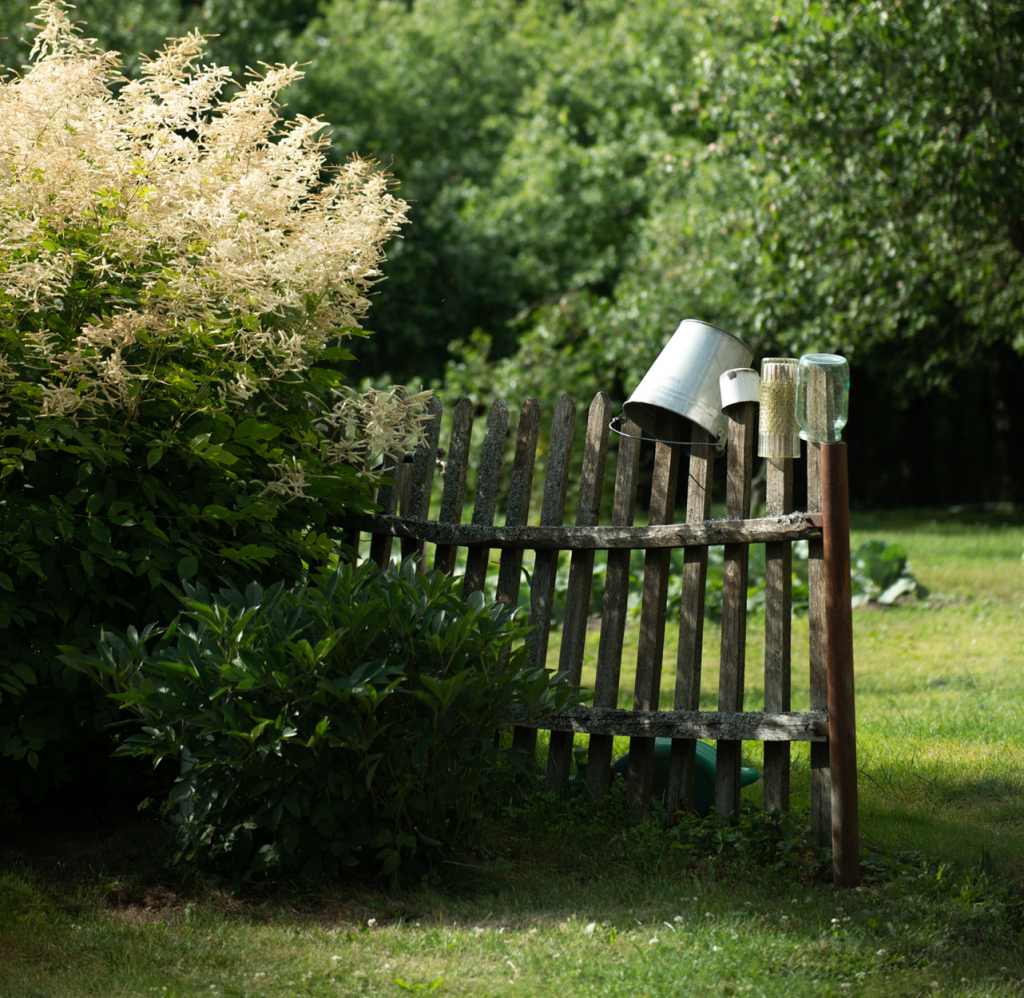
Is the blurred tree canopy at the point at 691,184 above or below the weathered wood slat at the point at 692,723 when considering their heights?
above

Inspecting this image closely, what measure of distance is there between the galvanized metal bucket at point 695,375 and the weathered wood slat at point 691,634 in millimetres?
90

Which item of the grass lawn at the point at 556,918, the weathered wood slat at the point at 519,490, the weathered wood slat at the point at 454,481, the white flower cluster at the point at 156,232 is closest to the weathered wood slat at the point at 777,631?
the grass lawn at the point at 556,918

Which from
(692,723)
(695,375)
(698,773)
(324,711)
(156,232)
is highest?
(156,232)

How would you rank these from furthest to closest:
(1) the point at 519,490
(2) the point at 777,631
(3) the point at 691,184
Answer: (3) the point at 691,184 < (1) the point at 519,490 < (2) the point at 777,631

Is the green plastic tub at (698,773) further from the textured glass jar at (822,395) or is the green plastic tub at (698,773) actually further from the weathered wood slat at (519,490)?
the textured glass jar at (822,395)

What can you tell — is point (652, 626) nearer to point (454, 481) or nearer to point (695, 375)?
A: point (695, 375)

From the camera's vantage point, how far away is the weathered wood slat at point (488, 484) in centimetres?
421

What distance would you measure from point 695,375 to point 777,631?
949 mm

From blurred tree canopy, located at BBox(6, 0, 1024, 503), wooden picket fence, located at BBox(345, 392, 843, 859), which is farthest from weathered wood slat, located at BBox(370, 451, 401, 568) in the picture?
blurred tree canopy, located at BBox(6, 0, 1024, 503)

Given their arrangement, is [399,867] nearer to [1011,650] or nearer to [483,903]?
[483,903]

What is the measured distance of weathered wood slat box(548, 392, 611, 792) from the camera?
12.8 ft

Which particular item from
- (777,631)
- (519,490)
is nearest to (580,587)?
(519,490)

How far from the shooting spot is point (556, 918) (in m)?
2.98

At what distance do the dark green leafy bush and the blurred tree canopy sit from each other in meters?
4.33
